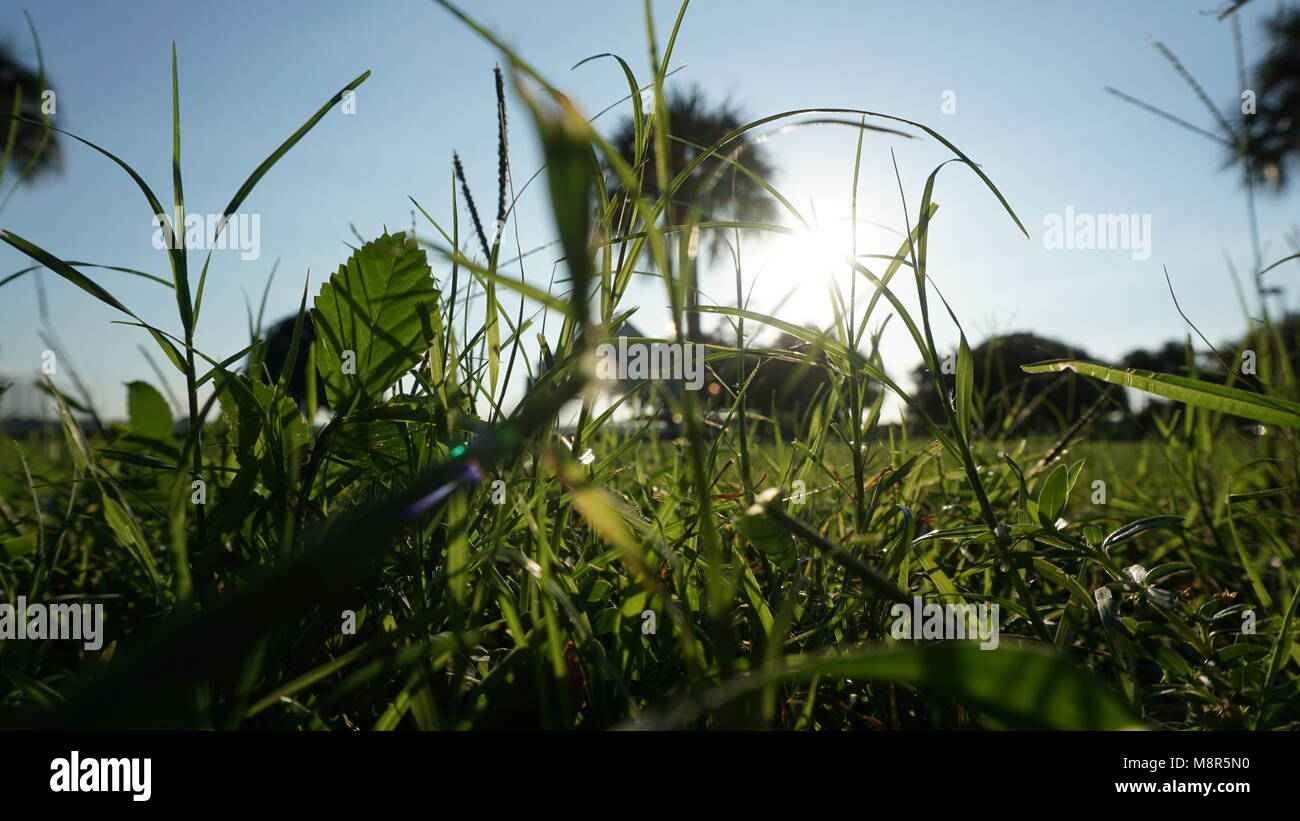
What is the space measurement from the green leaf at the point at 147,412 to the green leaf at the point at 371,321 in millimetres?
681

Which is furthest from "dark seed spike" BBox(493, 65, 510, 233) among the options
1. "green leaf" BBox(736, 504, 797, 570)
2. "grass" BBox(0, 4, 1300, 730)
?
"green leaf" BBox(736, 504, 797, 570)

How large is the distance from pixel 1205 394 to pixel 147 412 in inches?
62.1

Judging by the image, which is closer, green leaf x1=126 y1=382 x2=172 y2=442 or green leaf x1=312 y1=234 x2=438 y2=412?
green leaf x1=312 y1=234 x2=438 y2=412

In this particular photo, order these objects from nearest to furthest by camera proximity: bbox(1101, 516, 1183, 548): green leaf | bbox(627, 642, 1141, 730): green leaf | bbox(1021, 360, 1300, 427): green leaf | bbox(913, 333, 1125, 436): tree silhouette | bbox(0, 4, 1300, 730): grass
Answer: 1. bbox(627, 642, 1141, 730): green leaf
2. bbox(0, 4, 1300, 730): grass
3. bbox(1021, 360, 1300, 427): green leaf
4. bbox(1101, 516, 1183, 548): green leaf
5. bbox(913, 333, 1125, 436): tree silhouette

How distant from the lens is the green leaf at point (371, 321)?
2.62 ft

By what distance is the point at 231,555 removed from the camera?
0.79 meters

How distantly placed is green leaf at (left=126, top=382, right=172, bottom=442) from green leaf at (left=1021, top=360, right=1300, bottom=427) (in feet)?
4.61

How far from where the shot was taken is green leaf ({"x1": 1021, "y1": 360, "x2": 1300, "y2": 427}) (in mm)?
618

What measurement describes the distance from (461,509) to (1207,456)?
59.3 inches
